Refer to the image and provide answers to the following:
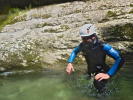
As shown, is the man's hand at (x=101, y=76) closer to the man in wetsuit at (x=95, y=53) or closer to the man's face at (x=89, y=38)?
the man in wetsuit at (x=95, y=53)

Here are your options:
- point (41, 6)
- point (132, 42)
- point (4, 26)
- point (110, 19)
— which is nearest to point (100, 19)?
point (110, 19)

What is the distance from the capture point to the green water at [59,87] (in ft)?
29.6

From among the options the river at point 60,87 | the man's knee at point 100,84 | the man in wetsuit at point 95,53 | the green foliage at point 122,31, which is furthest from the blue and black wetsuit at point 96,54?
the green foliage at point 122,31

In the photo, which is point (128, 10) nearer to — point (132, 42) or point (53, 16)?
point (132, 42)

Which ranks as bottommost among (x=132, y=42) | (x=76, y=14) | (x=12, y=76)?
(x=12, y=76)

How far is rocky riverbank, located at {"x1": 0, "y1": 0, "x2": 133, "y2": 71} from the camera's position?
460 inches

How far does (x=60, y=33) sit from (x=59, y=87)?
2.75 meters

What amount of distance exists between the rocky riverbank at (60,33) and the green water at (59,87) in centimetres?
65

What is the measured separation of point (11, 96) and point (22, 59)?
96.7 inches

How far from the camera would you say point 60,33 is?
1217cm

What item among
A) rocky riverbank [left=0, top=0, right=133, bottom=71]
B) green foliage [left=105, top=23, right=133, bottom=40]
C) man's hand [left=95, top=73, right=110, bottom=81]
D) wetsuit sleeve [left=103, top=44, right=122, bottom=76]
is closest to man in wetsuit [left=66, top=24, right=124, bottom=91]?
wetsuit sleeve [left=103, top=44, right=122, bottom=76]

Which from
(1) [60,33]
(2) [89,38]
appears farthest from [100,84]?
(1) [60,33]

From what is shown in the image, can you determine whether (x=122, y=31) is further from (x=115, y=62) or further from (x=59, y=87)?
(x=115, y=62)

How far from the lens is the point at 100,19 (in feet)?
39.8
